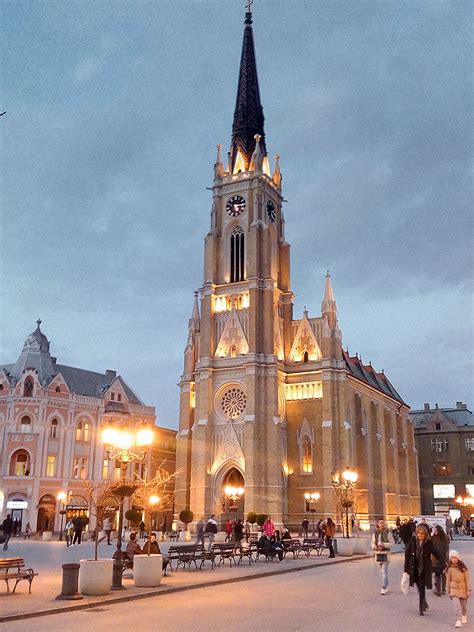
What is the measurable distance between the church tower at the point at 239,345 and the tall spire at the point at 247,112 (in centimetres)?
17

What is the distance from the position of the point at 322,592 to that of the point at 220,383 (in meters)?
45.3

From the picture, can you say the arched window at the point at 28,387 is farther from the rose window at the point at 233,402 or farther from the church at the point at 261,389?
the rose window at the point at 233,402

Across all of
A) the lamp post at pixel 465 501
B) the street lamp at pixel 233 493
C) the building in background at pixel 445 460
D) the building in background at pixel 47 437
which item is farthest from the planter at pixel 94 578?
the building in background at pixel 445 460

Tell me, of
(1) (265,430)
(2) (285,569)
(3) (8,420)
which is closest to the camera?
(2) (285,569)

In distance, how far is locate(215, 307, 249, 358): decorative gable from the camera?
64.0 meters

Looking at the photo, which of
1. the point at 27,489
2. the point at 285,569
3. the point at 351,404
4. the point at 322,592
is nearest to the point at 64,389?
the point at 27,489

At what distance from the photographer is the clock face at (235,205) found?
6919 centimetres

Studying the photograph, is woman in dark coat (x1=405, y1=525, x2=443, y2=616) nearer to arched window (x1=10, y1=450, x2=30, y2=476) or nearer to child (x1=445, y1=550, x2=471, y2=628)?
child (x1=445, y1=550, x2=471, y2=628)

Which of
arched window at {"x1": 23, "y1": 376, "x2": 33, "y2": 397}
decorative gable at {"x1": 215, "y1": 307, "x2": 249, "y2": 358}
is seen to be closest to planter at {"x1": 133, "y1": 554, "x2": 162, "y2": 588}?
decorative gable at {"x1": 215, "y1": 307, "x2": 249, "y2": 358}

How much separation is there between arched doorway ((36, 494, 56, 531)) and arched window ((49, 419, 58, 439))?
18.5ft

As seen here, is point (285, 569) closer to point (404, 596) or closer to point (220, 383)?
point (404, 596)

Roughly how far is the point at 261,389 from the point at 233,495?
985 cm

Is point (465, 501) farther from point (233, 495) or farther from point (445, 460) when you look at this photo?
point (233, 495)

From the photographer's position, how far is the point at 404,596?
699 inches
